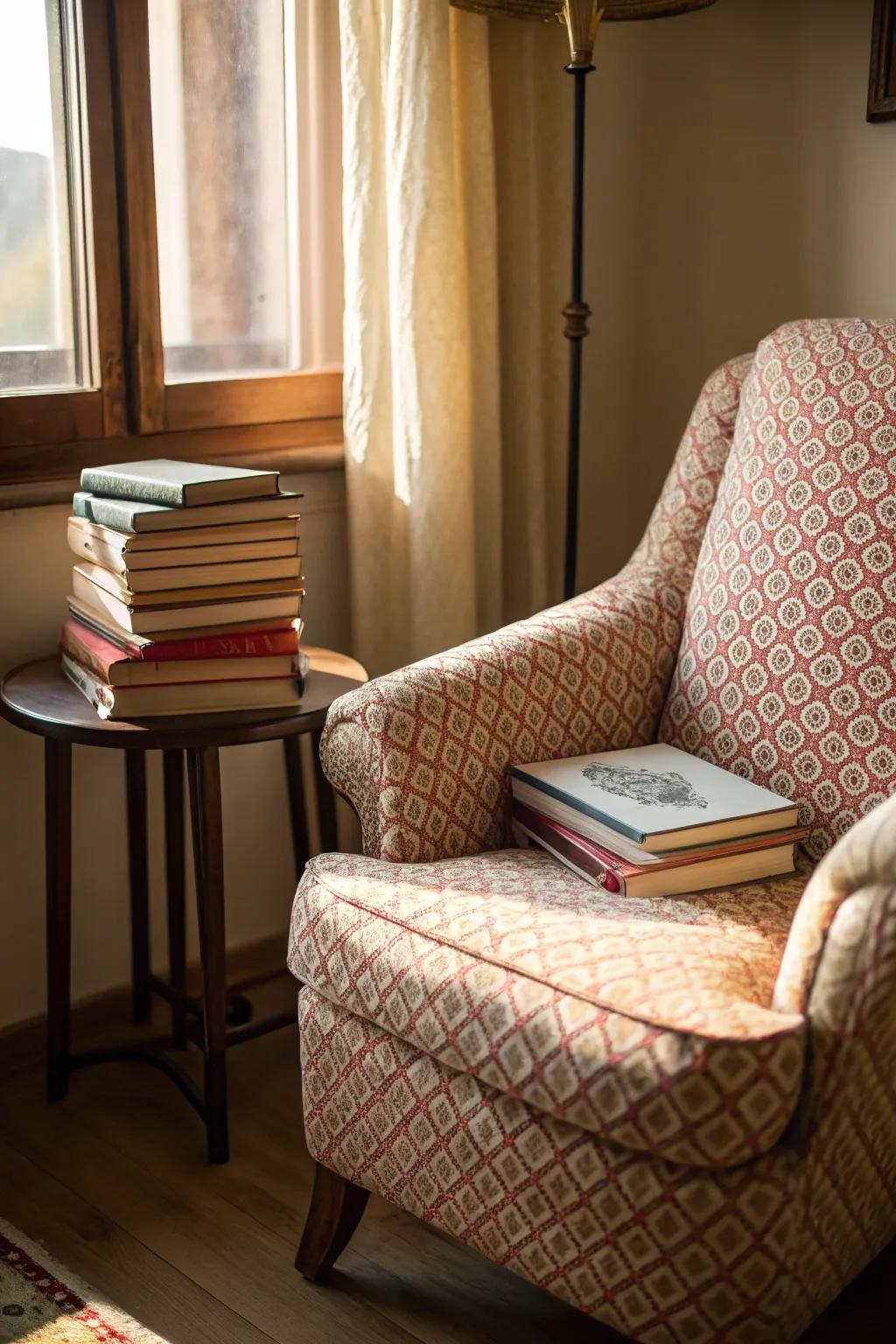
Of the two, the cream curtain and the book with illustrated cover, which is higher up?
the cream curtain

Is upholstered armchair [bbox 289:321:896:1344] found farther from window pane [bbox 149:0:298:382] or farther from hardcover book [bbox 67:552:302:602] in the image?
window pane [bbox 149:0:298:382]

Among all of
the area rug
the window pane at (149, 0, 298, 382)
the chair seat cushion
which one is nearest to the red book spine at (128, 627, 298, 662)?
the chair seat cushion

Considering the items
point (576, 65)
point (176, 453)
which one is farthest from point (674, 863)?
point (576, 65)

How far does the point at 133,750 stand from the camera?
187 cm

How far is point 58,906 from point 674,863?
80 centimetres

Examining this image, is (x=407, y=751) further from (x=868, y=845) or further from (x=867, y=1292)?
(x=867, y=1292)

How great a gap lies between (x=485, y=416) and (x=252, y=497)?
1.96ft

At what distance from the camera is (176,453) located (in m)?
1.96

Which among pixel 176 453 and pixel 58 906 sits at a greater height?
pixel 176 453

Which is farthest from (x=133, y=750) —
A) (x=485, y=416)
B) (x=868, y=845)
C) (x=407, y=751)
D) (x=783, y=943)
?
(x=868, y=845)

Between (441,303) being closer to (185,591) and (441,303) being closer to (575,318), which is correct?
(575,318)

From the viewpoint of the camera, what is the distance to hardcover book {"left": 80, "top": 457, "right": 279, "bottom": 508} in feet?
5.15

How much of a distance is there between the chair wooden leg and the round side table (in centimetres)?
25

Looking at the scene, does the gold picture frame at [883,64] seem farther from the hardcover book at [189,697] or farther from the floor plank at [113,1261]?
the floor plank at [113,1261]
